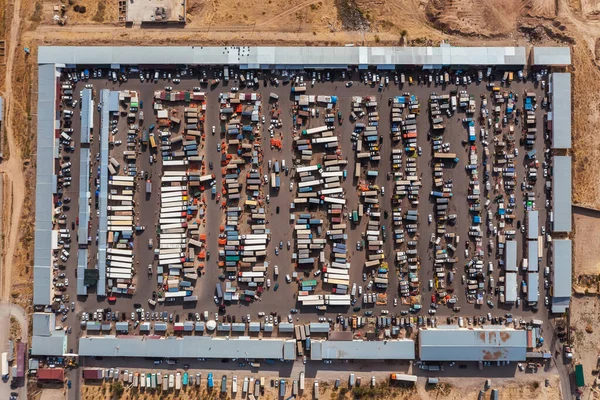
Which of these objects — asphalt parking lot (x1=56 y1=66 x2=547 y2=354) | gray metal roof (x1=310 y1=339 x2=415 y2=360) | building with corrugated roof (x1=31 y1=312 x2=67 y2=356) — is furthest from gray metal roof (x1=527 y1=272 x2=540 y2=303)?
building with corrugated roof (x1=31 y1=312 x2=67 y2=356)

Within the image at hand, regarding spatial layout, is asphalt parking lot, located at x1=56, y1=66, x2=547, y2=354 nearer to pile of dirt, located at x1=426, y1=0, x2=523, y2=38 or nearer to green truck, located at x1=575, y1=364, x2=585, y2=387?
pile of dirt, located at x1=426, y1=0, x2=523, y2=38

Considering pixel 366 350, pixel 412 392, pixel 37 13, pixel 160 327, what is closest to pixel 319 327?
pixel 366 350

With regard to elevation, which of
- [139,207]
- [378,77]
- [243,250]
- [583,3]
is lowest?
[243,250]

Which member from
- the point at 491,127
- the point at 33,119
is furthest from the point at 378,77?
the point at 33,119

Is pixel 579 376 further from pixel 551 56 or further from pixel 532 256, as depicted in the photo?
pixel 551 56

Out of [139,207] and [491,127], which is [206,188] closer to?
[139,207]

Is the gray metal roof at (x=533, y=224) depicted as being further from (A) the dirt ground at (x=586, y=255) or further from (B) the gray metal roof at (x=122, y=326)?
(B) the gray metal roof at (x=122, y=326)
